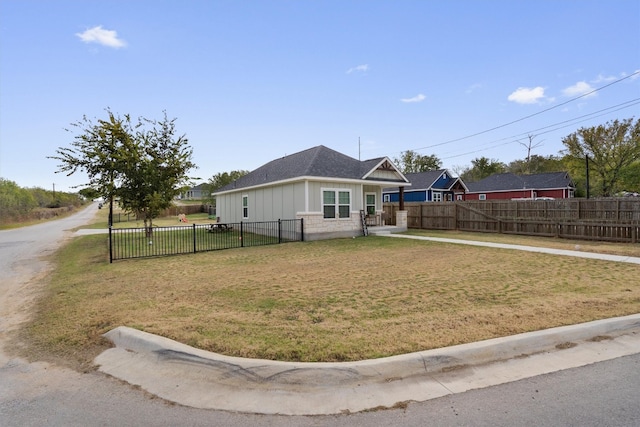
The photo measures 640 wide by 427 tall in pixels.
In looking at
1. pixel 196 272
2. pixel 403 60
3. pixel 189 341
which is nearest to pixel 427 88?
pixel 403 60

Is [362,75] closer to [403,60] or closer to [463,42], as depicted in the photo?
[403,60]

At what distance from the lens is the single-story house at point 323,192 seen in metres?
14.6

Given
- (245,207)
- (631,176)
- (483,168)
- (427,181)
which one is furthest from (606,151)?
(245,207)

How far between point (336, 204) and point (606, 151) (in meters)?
33.5

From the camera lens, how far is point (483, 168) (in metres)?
57.2

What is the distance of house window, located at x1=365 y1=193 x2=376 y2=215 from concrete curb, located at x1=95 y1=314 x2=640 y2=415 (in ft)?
48.7

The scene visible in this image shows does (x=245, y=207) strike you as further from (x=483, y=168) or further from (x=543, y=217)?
(x=483, y=168)

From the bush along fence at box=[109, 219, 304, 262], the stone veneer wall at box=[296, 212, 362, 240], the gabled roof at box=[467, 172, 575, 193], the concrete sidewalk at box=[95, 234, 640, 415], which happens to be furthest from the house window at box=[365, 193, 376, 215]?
the gabled roof at box=[467, 172, 575, 193]

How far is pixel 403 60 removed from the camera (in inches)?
703

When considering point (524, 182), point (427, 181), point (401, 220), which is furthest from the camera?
point (524, 182)

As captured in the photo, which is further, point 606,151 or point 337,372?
point 606,151

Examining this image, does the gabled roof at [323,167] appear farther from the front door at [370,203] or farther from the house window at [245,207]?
the front door at [370,203]

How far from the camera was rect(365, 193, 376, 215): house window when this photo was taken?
18.5 metres

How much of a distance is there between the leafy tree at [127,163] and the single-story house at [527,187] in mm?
37376
